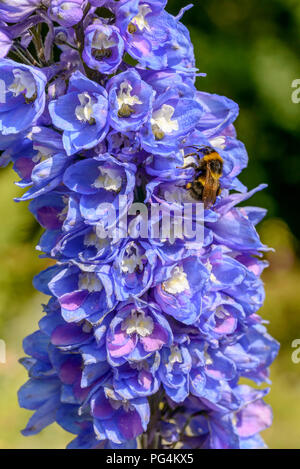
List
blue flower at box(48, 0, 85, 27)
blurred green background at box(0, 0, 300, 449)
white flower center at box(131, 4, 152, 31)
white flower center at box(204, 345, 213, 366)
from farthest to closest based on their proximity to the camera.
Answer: blurred green background at box(0, 0, 300, 449) < white flower center at box(204, 345, 213, 366) < white flower center at box(131, 4, 152, 31) < blue flower at box(48, 0, 85, 27)

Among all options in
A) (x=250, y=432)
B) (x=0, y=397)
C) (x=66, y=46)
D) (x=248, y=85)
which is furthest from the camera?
(x=248, y=85)

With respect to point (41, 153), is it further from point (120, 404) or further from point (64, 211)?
point (120, 404)

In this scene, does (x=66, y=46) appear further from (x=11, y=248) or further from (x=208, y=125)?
(x=11, y=248)

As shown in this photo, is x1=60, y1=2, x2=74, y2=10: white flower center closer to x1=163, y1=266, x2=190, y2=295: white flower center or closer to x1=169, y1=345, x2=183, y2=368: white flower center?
x1=163, y1=266, x2=190, y2=295: white flower center

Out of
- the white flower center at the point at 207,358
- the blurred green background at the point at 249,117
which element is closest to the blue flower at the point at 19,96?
the white flower center at the point at 207,358

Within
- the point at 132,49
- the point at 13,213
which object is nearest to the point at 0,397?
the point at 13,213

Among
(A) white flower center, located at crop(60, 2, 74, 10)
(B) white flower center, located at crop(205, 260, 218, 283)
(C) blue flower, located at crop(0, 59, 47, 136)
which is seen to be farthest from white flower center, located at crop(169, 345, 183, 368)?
(A) white flower center, located at crop(60, 2, 74, 10)

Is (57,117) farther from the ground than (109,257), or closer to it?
farther from the ground
